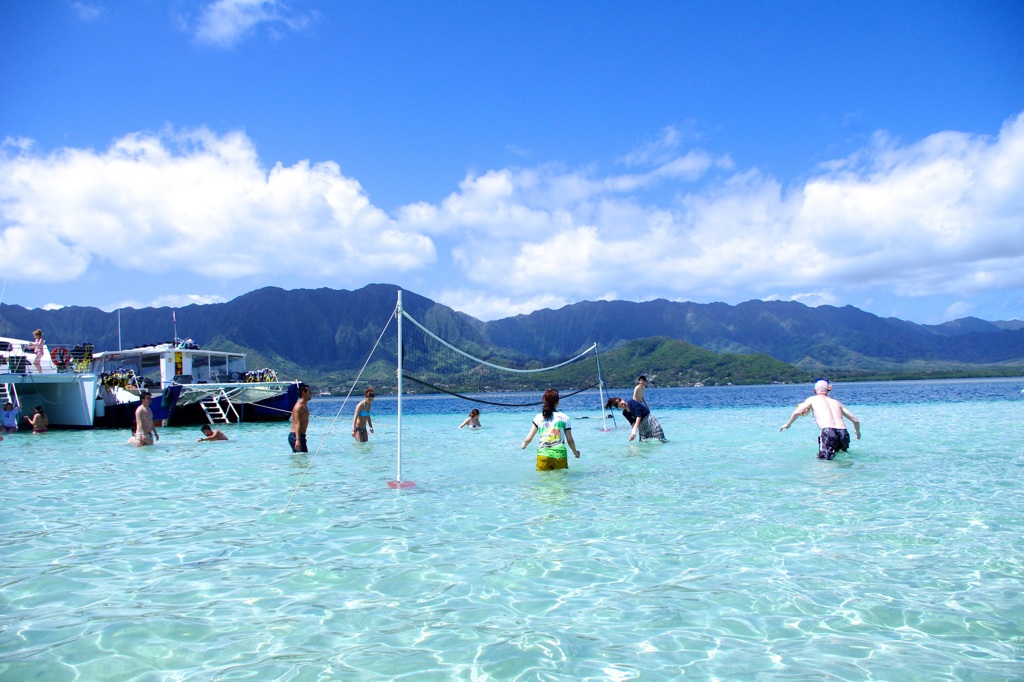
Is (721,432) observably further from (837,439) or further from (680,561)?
(680,561)

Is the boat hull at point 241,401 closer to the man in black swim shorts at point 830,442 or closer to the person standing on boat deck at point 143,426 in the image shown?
the person standing on boat deck at point 143,426

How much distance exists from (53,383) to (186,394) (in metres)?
7.03

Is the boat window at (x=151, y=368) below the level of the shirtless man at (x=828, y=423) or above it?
above

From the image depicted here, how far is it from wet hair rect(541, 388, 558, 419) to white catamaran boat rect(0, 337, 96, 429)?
92.9ft

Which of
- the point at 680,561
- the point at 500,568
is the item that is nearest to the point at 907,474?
the point at 680,561

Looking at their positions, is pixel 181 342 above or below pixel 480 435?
above

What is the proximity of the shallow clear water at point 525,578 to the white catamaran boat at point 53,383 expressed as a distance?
74.0ft

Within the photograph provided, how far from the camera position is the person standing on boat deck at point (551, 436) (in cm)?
1229

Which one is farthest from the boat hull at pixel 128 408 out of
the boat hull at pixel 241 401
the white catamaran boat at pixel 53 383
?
the white catamaran boat at pixel 53 383

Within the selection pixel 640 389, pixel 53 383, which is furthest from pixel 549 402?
pixel 53 383

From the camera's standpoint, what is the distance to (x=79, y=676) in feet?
13.4

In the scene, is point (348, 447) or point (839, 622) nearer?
point (839, 622)

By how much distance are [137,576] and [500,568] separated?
345cm

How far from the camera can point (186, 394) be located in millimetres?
32469
